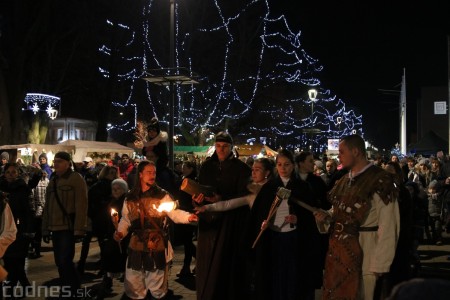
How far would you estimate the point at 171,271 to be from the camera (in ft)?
29.5

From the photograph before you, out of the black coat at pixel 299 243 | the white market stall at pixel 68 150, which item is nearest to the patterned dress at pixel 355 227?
the black coat at pixel 299 243

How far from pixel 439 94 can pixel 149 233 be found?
200 feet

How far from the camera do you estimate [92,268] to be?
30.4 feet

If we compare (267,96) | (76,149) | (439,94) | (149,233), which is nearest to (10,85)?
(76,149)

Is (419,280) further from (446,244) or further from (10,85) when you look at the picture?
(10,85)

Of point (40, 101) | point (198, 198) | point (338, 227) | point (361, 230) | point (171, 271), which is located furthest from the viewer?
point (40, 101)

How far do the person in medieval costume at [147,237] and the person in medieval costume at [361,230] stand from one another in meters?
1.83

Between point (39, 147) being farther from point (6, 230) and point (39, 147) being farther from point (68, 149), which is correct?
point (6, 230)

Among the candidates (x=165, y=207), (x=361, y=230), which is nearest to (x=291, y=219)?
(x=361, y=230)

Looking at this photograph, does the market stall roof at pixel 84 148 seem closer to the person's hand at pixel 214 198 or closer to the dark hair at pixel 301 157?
the dark hair at pixel 301 157

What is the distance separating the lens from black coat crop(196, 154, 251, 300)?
19.0 ft

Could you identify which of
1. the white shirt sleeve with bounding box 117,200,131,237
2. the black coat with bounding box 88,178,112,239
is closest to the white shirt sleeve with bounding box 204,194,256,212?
the white shirt sleeve with bounding box 117,200,131,237

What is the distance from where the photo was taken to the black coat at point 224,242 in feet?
19.0

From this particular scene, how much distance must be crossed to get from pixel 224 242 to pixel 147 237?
0.91 m
